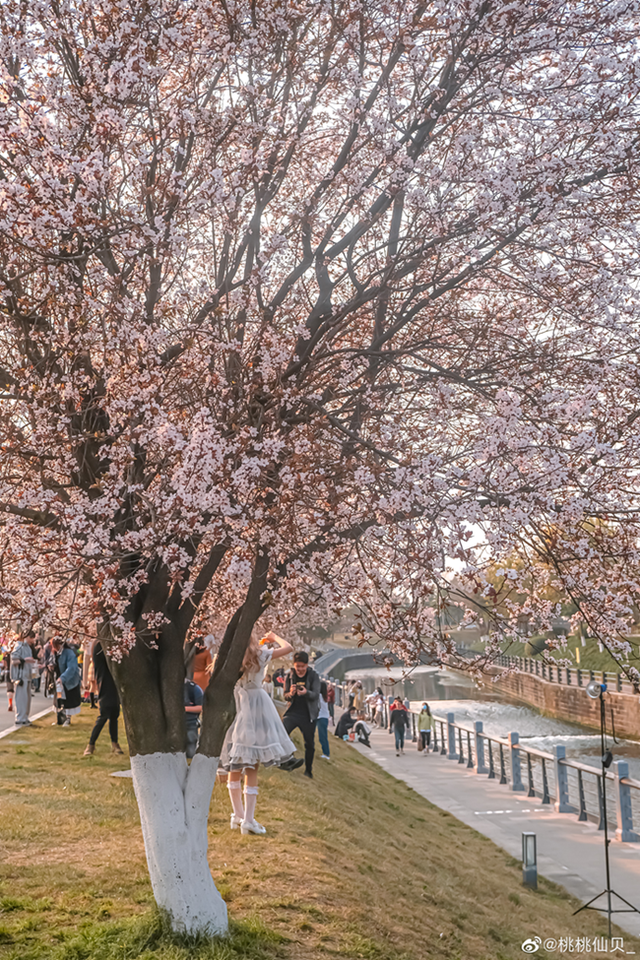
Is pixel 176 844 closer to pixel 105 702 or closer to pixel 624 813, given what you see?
pixel 105 702

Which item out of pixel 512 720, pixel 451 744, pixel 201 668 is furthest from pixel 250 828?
pixel 512 720

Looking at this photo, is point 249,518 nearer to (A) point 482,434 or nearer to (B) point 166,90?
(A) point 482,434

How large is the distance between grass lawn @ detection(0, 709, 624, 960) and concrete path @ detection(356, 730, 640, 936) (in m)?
0.52

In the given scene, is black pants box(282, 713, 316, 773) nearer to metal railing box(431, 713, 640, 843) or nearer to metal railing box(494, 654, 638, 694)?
metal railing box(431, 713, 640, 843)

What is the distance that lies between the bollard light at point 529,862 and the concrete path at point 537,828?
42 cm

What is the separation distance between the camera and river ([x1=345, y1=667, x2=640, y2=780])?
30031mm

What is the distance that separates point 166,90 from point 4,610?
3.74m

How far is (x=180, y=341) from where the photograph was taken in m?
5.57

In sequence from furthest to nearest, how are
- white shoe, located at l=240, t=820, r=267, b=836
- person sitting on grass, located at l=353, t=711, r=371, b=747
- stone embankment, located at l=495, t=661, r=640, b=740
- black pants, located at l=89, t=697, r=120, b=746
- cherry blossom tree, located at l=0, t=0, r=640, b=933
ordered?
stone embankment, located at l=495, t=661, r=640, b=740, person sitting on grass, located at l=353, t=711, r=371, b=747, black pants, located at l=89, t=697, r=120, b=746, white shoe, located at l=240, t=820, r=267, b=836, cherry blossom tree, located at l=0, t=0, r=640, b=933

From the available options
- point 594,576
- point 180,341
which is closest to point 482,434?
point 594,576

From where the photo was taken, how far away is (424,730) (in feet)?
77.6

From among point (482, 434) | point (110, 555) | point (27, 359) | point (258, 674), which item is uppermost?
point (27, 359)

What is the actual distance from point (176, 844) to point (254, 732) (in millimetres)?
2270

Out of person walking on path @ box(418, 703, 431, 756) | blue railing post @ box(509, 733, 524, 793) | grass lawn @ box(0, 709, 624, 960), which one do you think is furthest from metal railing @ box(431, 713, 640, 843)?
grass lawn @ box(0, 709, 624, 960)
